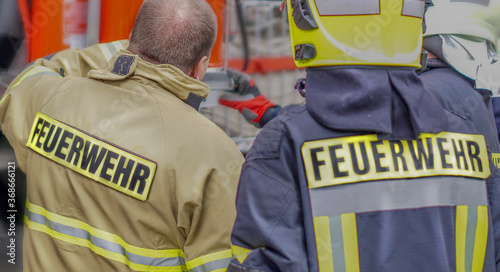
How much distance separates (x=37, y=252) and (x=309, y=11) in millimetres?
1133

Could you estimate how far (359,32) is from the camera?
1467mm

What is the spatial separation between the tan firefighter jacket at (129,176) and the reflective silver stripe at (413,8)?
0.67 m

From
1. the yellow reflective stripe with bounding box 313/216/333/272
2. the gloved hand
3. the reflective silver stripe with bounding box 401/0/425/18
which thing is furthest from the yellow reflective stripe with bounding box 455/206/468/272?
the gloved hand

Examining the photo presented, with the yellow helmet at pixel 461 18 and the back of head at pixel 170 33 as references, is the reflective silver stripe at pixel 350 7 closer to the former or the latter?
the back of head at pixel 170 33

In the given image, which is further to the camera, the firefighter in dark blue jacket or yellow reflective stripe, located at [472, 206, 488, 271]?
yellow reflective stripe, located at [472, 206, 488, 271]

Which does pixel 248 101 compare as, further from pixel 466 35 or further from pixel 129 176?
pixel 129 176

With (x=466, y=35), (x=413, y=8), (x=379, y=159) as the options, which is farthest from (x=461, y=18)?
(x=379, y=159)

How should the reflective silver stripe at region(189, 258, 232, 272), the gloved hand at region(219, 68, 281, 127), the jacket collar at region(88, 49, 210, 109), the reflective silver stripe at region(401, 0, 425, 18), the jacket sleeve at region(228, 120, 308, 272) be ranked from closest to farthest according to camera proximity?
1. the jacket sleeve at region(228, 120, 308, 272)
2. the reflective silver stripe at region(401, 0, 425, 18)
3. the reflective silver stripe at region(189, 258, 232, 272)
4. the jacket collar at region(88, 49, 210, 109)
5. the gloved hand at region(219, 68, 281, 127)

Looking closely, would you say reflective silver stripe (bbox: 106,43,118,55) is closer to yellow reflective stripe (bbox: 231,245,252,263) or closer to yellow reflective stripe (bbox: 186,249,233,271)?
yellow reflective stripe (bbox: 186,249,233,271)

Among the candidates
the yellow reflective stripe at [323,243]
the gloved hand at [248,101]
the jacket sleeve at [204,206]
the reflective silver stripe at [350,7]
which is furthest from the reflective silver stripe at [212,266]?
the gloved hand at [248,101]

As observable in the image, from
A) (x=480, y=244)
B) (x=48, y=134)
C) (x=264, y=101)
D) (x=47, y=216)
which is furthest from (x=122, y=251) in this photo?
(x=264, y=101)

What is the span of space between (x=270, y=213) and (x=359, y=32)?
0.51 meters

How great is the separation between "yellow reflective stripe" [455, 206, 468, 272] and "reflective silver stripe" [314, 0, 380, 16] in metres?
0.56

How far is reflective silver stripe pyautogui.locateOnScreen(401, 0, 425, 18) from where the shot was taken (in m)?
1.49
